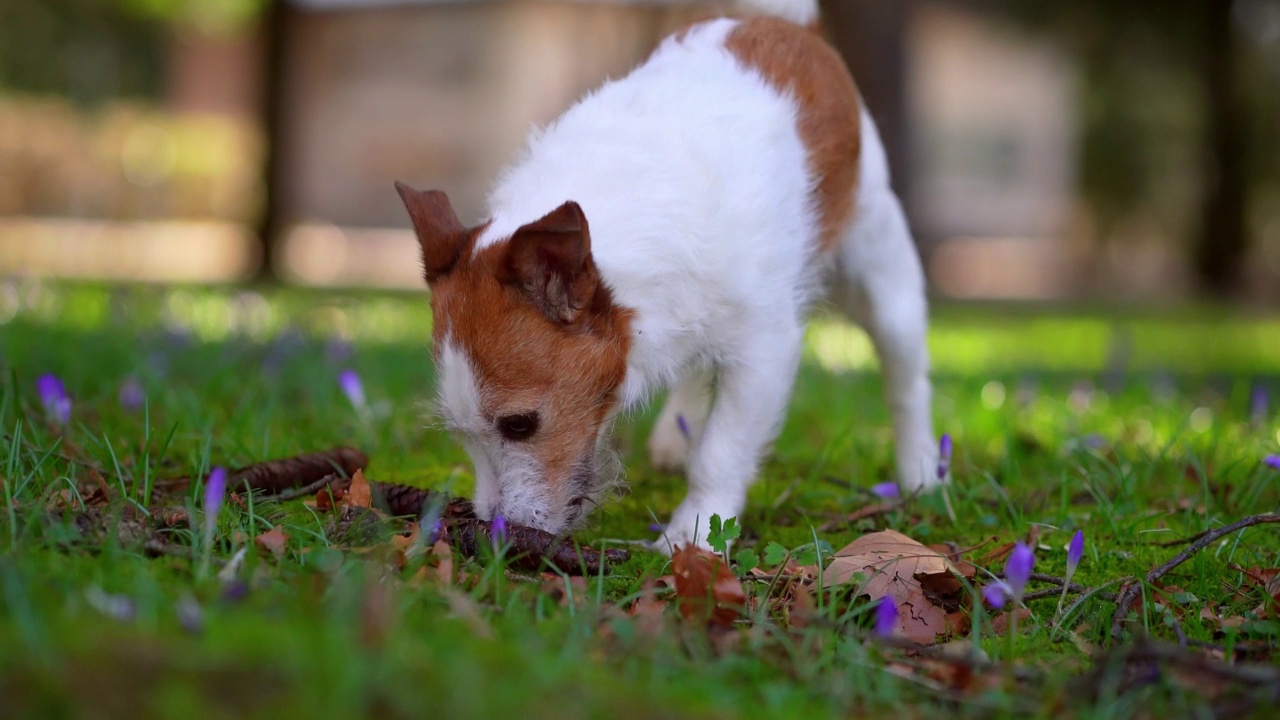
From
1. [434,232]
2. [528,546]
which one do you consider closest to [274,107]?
[434,232]

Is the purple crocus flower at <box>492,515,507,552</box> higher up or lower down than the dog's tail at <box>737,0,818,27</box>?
lower down

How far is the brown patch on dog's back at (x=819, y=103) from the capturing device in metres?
3.72

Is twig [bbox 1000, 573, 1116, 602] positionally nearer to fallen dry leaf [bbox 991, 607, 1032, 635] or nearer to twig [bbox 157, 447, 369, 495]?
fallen dry leaf [bbox 991, 607, 1032, 635]

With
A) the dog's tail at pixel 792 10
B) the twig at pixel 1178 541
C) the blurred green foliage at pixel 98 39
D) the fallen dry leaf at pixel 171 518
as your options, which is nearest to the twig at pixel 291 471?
the fallen dry leaf at pixel 171 518

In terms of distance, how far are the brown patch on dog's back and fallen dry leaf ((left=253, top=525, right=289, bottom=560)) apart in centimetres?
206

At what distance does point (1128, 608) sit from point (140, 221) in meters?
16.6

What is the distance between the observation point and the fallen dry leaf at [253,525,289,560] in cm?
227

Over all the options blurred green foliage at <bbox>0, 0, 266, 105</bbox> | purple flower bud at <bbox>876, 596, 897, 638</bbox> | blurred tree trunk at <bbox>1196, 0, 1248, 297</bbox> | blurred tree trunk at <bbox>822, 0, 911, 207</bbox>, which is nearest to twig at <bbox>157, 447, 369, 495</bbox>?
purple flower bud at <bbox>876, 596, 897, 638</bbox>

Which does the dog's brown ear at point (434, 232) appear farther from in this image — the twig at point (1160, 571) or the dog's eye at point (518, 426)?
the twig at point (1160, 571)

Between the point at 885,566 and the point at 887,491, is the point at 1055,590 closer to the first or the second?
the point at 885,566

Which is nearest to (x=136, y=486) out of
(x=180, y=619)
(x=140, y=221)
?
(x=180, y=619)

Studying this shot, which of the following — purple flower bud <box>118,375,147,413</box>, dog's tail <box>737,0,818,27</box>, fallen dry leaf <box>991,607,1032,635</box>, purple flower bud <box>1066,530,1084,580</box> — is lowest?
fallen dry leaf <box>991,607,1032,635</box>

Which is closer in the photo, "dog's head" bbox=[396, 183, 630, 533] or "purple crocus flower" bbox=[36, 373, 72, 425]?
"dog's head" bbox=[396, 183, 630, 533]

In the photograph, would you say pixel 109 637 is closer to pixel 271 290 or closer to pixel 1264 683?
pixel 1264 683
